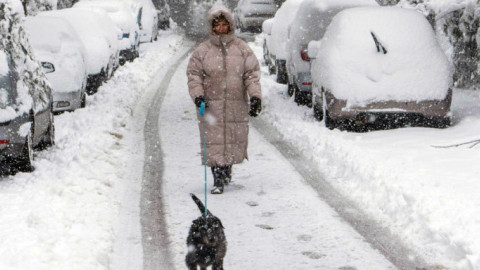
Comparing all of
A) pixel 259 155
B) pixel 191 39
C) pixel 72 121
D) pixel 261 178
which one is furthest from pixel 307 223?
pixel 191 39

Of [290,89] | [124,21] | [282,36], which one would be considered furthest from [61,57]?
[124,21]

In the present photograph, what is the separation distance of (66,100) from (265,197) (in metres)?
6.05

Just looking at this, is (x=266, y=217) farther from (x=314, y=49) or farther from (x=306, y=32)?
(x=306, y=32)

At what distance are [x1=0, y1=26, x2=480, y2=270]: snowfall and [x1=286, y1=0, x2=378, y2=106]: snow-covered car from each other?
110 centimetres

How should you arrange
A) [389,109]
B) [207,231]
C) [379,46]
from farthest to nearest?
[379,46] → [389,109] → [207,231]

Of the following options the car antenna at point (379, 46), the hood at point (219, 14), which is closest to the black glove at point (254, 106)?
the hood at point (219, 14)

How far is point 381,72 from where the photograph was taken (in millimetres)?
10344

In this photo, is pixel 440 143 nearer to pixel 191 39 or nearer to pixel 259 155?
pixel 259 155

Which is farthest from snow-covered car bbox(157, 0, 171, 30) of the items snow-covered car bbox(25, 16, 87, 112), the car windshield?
the car windshield

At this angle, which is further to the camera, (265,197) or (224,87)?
(224,87)

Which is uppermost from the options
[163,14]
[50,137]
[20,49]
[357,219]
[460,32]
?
[460,32]

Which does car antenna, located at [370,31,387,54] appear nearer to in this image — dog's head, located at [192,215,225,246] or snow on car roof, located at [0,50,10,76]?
snow on car roof, located at [0,50,10,76]

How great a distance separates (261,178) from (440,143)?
8.70ft

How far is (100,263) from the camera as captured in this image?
5.54m
